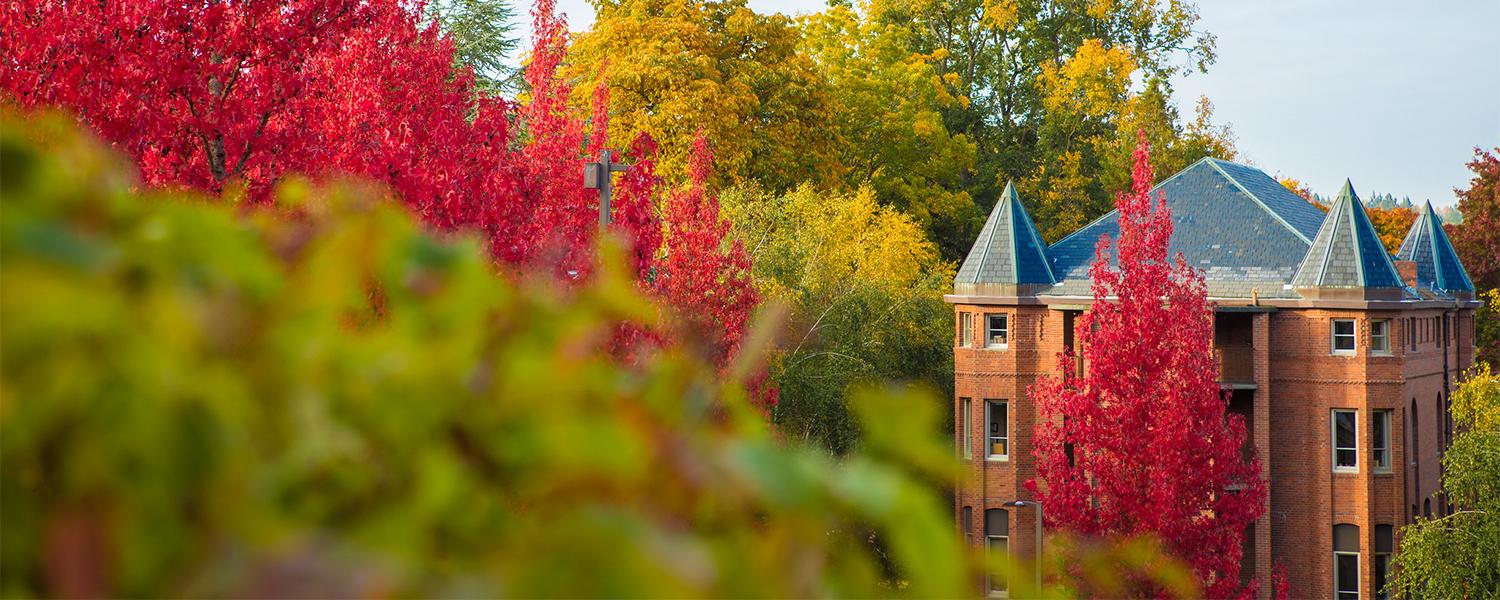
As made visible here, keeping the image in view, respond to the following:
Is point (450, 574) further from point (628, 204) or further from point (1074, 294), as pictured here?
point (1074, 294)

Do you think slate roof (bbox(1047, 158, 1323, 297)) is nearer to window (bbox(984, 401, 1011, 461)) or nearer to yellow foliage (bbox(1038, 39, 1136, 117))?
window (bbox(984, 401, 1011, 461))

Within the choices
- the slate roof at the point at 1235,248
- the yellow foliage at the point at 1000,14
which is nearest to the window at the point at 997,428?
the slate roof at the point at 1235,248

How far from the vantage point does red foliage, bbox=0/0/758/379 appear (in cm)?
916

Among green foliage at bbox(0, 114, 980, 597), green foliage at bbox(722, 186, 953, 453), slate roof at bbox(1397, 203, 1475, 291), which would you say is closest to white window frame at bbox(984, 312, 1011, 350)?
green foliage at bbox(722, 186, 953, 453)

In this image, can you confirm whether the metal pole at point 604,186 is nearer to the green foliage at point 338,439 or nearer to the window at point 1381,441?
the green foliage at point 338,439

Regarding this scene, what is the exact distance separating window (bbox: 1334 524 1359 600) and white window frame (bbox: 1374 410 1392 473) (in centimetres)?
153

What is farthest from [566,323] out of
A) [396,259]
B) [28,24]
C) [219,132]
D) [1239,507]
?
[1239,507]

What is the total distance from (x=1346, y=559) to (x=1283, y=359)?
15.6 feet

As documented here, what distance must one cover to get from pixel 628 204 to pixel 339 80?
16.2ft

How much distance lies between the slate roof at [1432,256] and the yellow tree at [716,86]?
55.1ft

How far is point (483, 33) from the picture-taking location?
47188 mm

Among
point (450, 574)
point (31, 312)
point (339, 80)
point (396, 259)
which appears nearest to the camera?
point (31, 312)

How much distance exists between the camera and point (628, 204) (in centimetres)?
1559

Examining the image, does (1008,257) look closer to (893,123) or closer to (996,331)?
Answer: (996,331)
